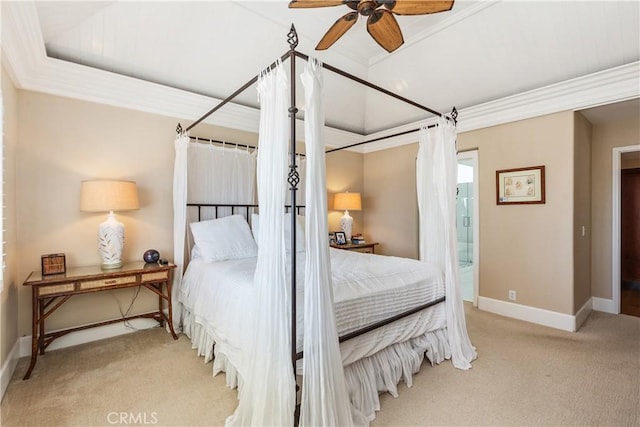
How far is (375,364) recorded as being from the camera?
80.0 inches

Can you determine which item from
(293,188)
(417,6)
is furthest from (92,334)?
(417,6)

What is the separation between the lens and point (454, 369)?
7.87ft

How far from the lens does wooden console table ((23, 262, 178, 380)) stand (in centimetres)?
230

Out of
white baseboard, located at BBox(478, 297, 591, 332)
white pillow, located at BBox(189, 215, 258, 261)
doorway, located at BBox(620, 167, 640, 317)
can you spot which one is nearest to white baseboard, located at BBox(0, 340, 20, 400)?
white pillow, located at BBox(189, 215, 258, 261)

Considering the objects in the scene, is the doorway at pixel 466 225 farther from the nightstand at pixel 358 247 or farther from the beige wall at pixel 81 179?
the beige wall at pixel 81 179

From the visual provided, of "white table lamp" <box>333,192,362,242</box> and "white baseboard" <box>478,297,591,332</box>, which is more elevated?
"white table lamp" <box>333,192,362,242</box>

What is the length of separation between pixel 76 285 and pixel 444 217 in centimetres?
315

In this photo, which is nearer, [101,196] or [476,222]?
[101,196]

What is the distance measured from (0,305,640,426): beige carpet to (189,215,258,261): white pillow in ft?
2.96

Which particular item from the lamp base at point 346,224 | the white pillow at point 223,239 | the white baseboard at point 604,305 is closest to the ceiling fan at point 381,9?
the white pillow at point 223,239

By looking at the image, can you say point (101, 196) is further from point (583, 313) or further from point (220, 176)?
point (583, 313)

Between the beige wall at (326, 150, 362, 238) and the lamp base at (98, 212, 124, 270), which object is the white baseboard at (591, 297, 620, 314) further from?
the lamp base at (98, 212, 124, 270)

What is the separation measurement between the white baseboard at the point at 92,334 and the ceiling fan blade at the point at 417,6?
3.64 metres

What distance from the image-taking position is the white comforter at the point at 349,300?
190 cm
